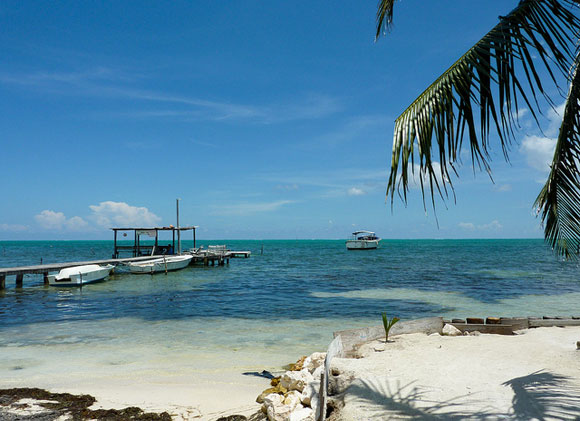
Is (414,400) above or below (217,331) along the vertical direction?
above

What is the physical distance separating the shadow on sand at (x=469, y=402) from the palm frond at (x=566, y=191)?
1692mm

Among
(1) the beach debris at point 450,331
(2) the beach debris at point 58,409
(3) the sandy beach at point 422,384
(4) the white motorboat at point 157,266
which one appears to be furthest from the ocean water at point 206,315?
(1) the beach debris at point 450,331

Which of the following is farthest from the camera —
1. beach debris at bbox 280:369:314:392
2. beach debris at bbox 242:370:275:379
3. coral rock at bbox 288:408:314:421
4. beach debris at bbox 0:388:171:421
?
beach debris at bbox 242:370:275:379

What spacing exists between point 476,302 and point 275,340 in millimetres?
12452

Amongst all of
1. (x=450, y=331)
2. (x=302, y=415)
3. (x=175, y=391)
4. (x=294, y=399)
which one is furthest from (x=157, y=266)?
(x=302, y=415)

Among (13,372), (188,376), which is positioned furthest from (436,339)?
(13,372)

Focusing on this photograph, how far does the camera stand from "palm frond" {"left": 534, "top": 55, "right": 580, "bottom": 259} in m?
3.60

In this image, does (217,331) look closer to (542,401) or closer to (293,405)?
(293,405)

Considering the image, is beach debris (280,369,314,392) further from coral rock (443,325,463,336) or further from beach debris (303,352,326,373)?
coral rock (443,325,463,336)

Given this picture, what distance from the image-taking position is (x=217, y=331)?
44.4ft

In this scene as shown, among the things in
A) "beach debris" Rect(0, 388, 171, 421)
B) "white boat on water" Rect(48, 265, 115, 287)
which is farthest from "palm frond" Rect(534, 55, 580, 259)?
"white boat on water" Rect(48, 265, 115, 287)

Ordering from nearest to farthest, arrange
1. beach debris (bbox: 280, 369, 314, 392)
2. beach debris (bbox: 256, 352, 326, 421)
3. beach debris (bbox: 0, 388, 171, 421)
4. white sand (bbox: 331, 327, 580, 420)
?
white sand (bbox: 331, 327, 580, 420) → beach debris (bbox: 256, 352, 326, 421) → beach debris (bbox: 0, 388, 171, 421) → beach debris (bbox: 280, 369, 314, 392)

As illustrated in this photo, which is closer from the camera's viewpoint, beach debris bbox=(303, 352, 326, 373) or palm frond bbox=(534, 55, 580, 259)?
palm frond bbox=(534, 55, 580, 259)

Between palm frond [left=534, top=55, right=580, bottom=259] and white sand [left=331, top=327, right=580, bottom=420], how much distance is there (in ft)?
5.89
